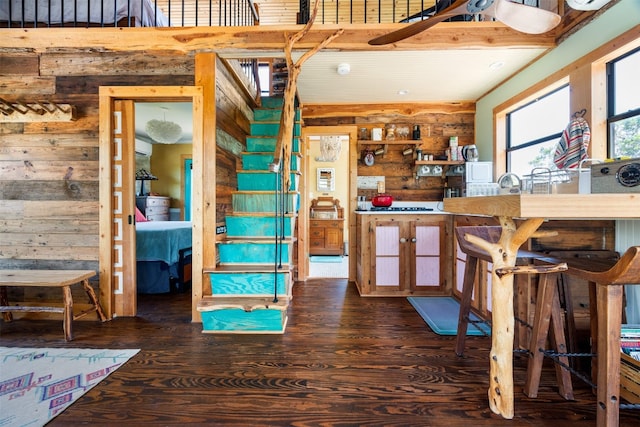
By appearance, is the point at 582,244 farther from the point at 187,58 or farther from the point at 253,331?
the point at 187,58

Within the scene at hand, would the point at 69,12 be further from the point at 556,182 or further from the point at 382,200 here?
the point at 556,182

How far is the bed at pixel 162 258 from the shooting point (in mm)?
3287

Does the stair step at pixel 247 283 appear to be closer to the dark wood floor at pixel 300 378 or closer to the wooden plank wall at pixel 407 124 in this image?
the dark wood floor at pixel 300 378

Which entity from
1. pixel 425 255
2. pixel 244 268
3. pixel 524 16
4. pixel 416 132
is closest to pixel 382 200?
pixel 425 255

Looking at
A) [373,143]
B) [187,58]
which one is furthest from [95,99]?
[373,143]

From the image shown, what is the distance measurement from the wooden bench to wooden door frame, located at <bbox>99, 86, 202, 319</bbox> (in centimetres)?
13

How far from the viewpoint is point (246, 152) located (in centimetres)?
332

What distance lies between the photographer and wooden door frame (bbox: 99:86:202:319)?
258 centimetres

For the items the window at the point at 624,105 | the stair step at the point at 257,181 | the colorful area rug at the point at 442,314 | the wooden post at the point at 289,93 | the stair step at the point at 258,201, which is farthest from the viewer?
the stair step at the point at 257,181

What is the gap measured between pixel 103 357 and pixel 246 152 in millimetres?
2235

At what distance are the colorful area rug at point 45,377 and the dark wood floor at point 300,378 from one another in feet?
0.28

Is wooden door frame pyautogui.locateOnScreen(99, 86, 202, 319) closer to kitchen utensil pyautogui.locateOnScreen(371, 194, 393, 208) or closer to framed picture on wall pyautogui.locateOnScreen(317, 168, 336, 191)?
kitchen utensil pyautogui.locateOnScreen(371, 194, 393, 208)

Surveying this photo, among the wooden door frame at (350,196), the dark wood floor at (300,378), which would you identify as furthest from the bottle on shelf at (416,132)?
the dark wood floor at (300,378)

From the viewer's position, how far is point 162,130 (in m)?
4.31
